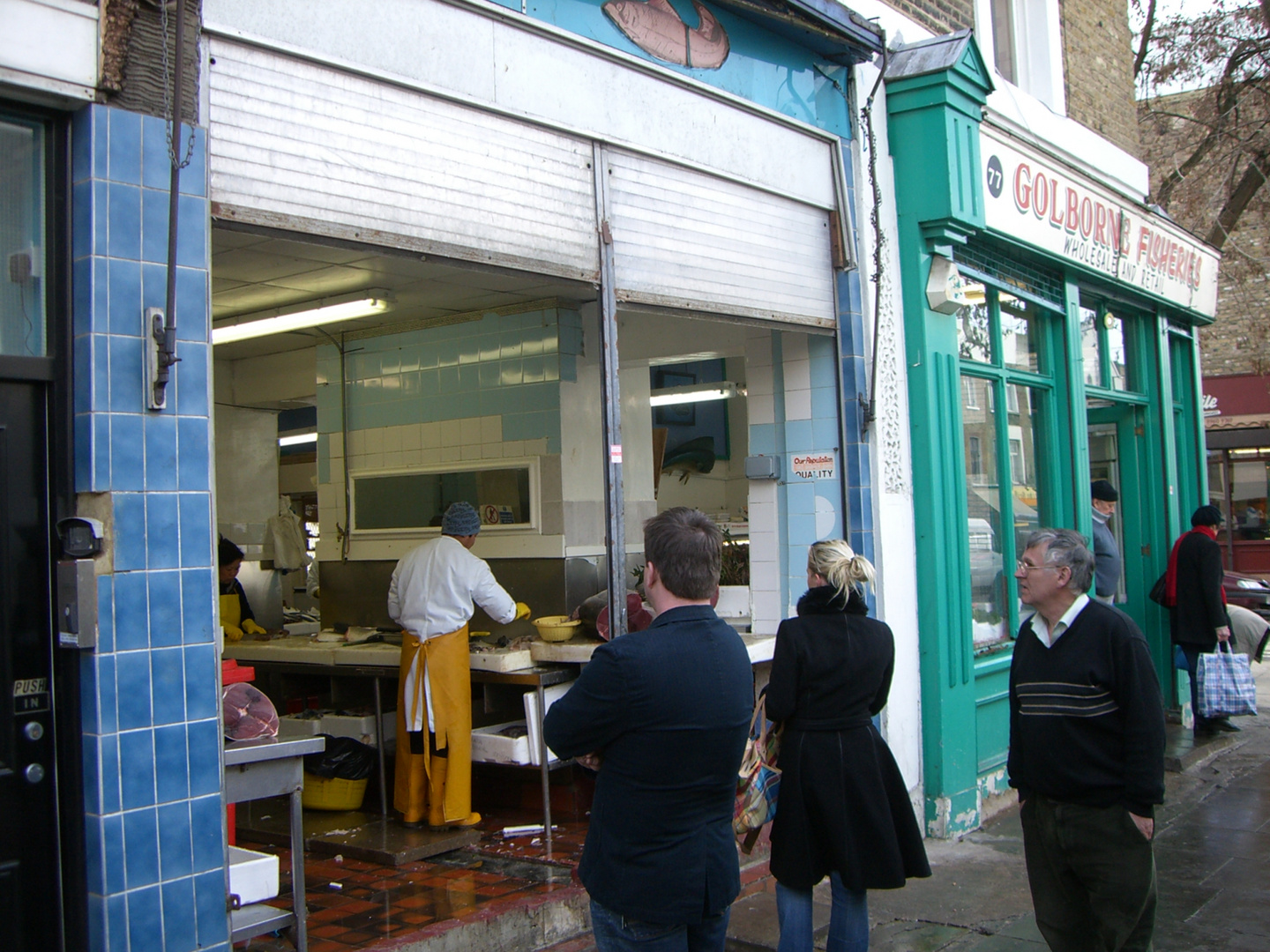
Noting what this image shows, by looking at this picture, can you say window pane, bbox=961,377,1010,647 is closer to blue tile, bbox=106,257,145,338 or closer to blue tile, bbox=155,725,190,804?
blue tile, bbox=155,725,190,804

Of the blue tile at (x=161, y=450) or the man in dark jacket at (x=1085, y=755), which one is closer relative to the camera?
the blue tile at (x=161, y=450)

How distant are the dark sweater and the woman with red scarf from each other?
5.94 m

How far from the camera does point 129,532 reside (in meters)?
3.47

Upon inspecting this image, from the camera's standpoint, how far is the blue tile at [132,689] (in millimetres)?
3426

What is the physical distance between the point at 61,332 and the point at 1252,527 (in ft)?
78.4

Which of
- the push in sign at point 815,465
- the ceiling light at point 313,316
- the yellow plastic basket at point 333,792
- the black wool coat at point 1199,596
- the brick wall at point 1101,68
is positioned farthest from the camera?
the brick wall at point 1101,68

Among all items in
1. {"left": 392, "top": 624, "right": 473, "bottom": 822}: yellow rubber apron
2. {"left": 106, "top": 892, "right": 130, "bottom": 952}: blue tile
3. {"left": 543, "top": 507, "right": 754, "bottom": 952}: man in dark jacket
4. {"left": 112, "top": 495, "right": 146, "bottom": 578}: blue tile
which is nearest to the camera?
{"left": 543, "top": 507, "right": 754, "bottom": 952}: man in dark jacket

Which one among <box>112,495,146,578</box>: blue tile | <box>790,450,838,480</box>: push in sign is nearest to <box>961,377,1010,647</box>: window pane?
<box>790,450,838,480</box>: push in sign

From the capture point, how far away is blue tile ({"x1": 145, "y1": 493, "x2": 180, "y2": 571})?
3.52m

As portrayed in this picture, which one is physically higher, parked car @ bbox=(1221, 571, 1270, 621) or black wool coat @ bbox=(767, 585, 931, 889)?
black wool coat @ bbox=(767, 585, 931, 889)

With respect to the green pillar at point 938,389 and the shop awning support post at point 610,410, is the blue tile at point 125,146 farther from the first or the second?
the green pillar at point 938,389

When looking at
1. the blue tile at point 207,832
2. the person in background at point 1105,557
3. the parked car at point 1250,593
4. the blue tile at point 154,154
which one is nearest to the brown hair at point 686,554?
the blue tile at point 207,832

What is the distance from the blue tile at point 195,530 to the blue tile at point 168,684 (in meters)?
0.28

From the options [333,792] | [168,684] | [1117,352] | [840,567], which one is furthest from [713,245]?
[1117,352]
